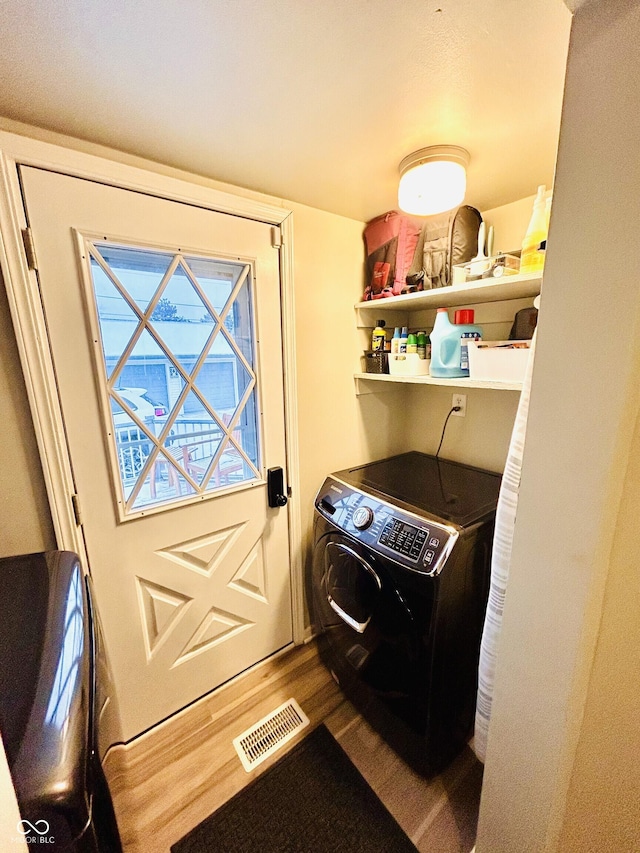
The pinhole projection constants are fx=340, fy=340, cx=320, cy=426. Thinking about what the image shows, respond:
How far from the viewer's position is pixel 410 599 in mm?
1103

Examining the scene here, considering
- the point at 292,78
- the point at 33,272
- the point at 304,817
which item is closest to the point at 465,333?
the point at 292,78

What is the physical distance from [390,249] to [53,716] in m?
1.75

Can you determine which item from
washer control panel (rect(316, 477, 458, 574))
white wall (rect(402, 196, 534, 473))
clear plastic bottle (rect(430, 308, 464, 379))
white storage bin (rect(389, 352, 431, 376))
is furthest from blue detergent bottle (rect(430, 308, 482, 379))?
washer control panel (rect(316, 477, 458, 574))

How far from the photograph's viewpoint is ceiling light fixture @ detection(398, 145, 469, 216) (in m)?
1.07

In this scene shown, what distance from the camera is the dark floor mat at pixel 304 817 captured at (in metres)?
1.07

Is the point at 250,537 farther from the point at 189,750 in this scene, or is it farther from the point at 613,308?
the point at 613,308

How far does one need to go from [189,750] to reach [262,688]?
0.35 m

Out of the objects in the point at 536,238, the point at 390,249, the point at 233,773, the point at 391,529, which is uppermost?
the point at 390,249

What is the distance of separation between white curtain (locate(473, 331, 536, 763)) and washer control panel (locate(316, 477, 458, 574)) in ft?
0.49

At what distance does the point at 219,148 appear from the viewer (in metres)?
1.07

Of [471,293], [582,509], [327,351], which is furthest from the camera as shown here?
[327,351]

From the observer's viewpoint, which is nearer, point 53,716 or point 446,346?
point 53,716

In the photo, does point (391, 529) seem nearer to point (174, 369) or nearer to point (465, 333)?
point (465, 333)

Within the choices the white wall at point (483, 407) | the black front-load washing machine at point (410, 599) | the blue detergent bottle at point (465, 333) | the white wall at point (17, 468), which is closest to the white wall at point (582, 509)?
the black front-load washing machine at point (410, 599)
